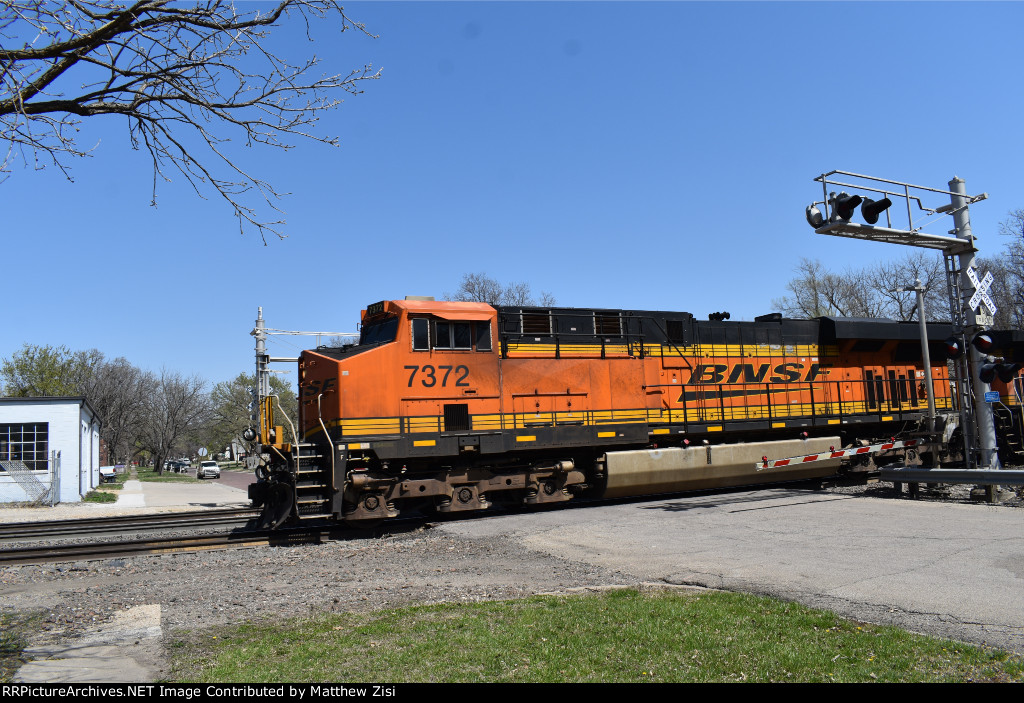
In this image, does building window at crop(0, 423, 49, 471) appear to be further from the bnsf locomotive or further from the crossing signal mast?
the crossing signal mast

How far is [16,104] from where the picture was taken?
14.6ft

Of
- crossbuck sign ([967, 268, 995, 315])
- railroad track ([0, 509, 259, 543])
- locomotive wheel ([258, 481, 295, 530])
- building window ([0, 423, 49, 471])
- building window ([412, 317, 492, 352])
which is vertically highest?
crossbuck sign ([967, 268, 995, 315])

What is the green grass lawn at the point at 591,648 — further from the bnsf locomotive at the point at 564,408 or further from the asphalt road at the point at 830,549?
the bnsf locomotive at the point at 564,408

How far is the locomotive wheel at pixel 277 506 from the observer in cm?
1198

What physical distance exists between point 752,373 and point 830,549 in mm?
7899

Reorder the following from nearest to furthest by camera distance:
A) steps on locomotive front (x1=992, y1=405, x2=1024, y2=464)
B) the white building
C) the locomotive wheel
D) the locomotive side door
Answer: the locomotive wheel, steps on locomotive front (x1=992, y1=405, x2=1024, y2=464), the locomotive side door, the white building

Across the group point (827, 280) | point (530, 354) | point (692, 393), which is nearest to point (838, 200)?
point (692, 393)

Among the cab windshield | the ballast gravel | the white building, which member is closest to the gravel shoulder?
the ballast gravel

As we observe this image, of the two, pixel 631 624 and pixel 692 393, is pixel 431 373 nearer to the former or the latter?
pixel 692 393

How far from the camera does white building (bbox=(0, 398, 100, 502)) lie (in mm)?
24766

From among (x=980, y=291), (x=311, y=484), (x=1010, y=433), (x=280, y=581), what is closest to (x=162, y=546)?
(x=311, y=484)

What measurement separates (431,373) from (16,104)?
875 cm

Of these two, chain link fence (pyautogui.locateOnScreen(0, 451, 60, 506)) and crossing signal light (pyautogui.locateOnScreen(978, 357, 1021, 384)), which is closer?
crossing signal light (pyautogui.locateOnScreen(978, 357, 1021, 384))

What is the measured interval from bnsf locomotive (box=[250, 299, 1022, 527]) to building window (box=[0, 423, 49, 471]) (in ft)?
57.3
